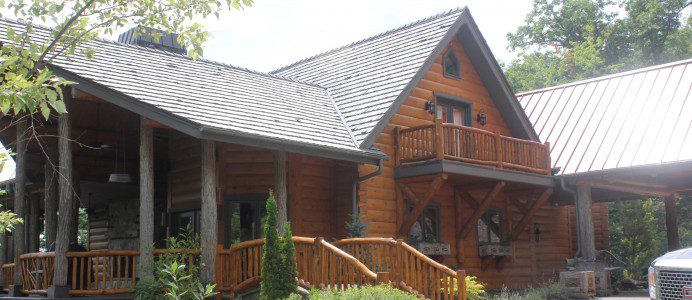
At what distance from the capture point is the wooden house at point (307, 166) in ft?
43.6

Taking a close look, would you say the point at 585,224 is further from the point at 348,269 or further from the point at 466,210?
the point at 348,269

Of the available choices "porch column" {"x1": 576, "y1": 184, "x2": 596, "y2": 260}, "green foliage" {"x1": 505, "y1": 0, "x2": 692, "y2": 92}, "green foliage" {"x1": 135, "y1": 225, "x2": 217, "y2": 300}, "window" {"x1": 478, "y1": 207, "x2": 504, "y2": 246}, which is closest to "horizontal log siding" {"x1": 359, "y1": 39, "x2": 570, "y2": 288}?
"window" {"x1": 478, "y1": 207, "x2": 504, "y2": 246}

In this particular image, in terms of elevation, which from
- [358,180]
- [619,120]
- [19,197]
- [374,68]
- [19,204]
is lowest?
[19,204]

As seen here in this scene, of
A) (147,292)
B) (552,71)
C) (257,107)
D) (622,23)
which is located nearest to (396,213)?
(257,107)

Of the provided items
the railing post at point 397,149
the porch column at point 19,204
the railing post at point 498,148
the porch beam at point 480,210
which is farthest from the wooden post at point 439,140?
the porch column at point 19,204

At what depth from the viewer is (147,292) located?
12.8 meters

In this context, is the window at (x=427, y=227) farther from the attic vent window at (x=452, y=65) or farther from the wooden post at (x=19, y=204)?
the wooden post at (x=19, y=204)

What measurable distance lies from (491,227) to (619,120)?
4.56 m

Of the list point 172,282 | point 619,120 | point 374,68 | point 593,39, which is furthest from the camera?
point 593,39

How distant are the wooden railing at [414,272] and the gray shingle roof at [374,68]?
402cm

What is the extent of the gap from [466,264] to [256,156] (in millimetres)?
6288

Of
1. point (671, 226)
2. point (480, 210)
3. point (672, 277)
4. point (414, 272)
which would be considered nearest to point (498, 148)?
point (480, 210)

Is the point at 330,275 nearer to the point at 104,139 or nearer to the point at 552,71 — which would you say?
the point at 104,139

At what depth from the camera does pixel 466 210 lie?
19.8 metres
